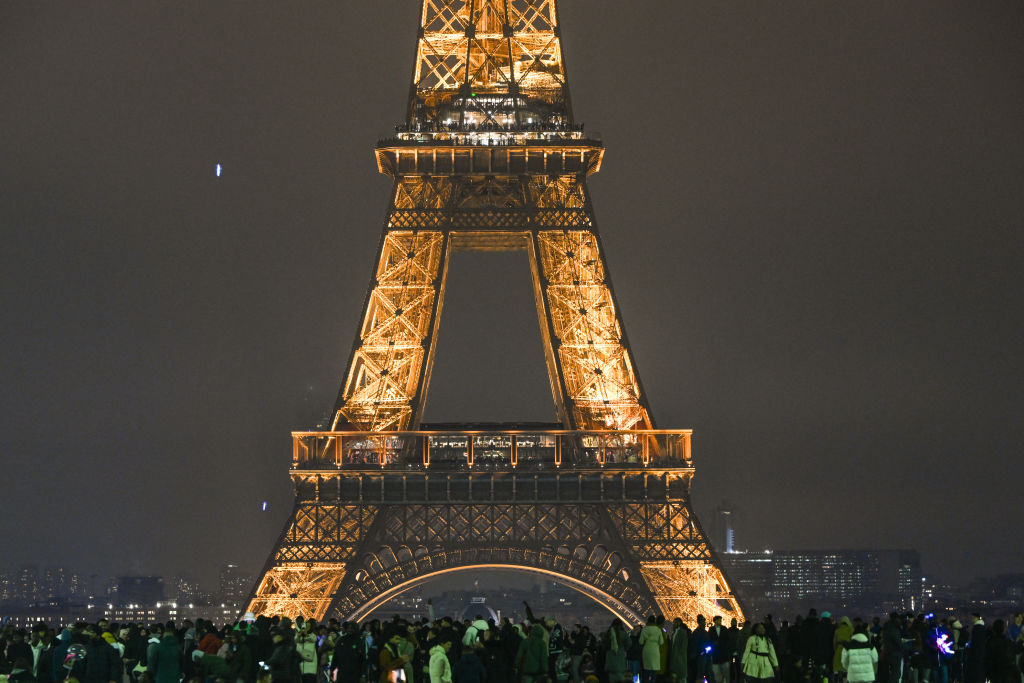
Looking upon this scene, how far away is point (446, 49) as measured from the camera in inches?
2016

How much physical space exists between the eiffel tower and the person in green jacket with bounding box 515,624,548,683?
21.8m

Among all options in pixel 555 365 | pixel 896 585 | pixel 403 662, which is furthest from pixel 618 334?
pixel 896 585

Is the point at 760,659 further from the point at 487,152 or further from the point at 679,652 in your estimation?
the point at 487,152

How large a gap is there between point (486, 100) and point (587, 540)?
14083 millimetres

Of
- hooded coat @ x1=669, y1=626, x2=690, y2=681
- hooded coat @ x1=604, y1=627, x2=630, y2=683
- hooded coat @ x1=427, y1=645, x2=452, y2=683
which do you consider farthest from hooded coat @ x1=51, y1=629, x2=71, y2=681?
hooded coat @ x1=669, y1=626, x2=690, y2=681

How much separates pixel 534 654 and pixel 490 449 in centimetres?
2426

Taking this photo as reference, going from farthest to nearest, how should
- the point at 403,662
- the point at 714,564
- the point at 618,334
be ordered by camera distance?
1. the point at 618,334
2. the point at 714,564
3. the point at 403,662

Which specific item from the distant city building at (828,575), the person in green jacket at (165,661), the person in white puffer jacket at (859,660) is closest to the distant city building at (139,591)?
the distant city building at (828,575)

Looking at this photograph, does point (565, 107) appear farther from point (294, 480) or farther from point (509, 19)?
point (294, 480)

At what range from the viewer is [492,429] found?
165 ft

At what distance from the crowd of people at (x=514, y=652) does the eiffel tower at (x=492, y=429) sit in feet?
50.9

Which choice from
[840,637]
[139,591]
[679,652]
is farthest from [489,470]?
[139,591]

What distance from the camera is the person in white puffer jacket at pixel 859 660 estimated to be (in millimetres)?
23734

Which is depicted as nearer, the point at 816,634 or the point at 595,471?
the point at 816,634
